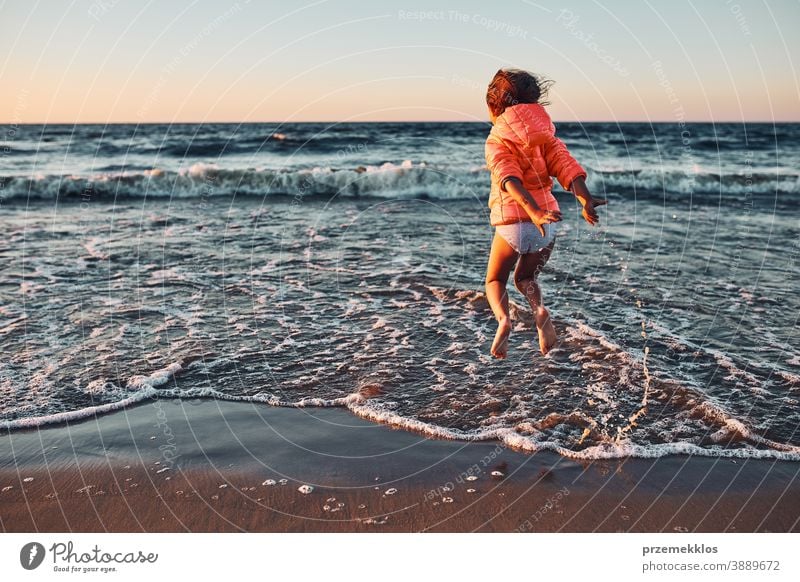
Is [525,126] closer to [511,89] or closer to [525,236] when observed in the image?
[511,89]

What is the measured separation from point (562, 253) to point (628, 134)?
38.5 m

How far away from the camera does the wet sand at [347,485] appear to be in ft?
16.4

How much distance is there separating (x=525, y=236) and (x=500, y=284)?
0.55 metres

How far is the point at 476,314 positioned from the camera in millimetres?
9875

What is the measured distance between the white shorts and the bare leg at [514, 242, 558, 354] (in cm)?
18

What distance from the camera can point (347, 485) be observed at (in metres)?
5.42

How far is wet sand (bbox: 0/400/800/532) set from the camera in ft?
16.4

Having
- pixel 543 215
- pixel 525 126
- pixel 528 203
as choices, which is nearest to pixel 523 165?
pixel 525 126

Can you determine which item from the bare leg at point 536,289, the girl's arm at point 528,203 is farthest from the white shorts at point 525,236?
the girl's arm at point 528,203

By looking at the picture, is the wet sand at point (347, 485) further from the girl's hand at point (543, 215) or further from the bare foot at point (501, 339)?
the girl's hand at point (543, 215)

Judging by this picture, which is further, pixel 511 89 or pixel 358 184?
pixel 358 184

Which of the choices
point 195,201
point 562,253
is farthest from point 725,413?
point 195,201

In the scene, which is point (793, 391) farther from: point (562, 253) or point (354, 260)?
point (354, 260)

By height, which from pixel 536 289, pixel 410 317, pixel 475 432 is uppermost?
pixel 536 289
